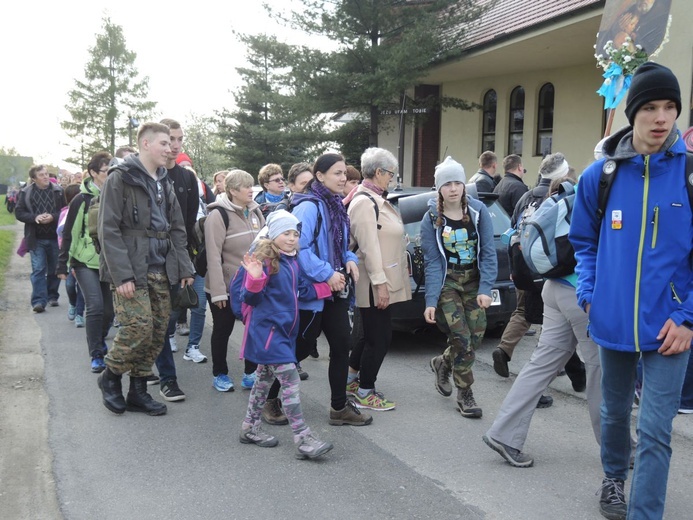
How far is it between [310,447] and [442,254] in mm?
1787

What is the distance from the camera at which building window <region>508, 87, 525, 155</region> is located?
66.9 ft

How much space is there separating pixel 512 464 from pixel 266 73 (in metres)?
36.2

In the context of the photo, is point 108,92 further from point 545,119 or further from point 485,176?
point 485,176

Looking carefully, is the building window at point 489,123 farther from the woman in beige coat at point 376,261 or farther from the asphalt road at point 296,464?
the woman in beige coat at point 376,261

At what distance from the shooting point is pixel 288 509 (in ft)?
12.8

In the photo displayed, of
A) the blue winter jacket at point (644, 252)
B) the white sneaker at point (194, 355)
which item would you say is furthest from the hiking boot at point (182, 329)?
the blue winter jacket at point (644, 252)

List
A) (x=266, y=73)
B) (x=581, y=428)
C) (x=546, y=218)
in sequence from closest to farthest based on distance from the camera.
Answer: (x=546, y=218) → (x=581, y=428) → (x=266, y=73)

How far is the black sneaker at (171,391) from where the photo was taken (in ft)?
19.5

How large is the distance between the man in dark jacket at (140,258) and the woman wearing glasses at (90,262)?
1259 millimetres

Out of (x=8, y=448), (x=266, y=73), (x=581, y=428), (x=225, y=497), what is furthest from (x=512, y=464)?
(x=266, y=73)

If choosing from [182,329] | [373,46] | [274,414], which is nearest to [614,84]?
[274,414]

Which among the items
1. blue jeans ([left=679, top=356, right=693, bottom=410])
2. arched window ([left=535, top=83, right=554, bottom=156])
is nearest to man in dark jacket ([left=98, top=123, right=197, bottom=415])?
blue jeans ([left=679, top=356, right=693, bottom=410])

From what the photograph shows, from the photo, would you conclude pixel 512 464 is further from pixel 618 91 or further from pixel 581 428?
pixel 618 91

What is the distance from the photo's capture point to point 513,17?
17016mm
